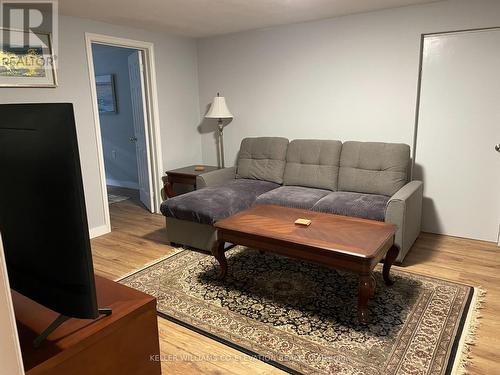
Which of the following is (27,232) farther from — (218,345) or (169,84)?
(169,84)

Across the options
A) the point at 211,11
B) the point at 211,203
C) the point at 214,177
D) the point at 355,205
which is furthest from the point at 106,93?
the point at 355,205

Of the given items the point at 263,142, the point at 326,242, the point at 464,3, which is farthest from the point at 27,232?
the point at 464,3

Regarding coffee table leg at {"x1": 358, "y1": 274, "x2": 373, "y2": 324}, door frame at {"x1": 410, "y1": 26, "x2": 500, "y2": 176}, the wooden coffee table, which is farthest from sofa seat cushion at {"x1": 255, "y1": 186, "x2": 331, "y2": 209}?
coffee table leg at {"x1": 358, "y1": 274, "x2": 373, "y2": 324}

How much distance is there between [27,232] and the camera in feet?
2.98

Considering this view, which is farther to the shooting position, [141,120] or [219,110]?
[141,120]

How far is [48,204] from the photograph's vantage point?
84 centimetres

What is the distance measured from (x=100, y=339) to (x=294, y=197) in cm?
262

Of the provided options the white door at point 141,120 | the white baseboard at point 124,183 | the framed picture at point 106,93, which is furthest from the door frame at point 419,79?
the framed picture at point 106,93

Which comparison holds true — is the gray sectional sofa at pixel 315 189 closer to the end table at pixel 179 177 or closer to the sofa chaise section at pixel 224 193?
the sofa chaise section at pixel 224 193

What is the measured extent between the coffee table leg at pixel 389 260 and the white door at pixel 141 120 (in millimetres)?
3059

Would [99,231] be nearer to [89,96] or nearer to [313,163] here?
[89,96]

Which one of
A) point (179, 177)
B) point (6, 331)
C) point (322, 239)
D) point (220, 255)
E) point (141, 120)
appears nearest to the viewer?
point (6, 331)

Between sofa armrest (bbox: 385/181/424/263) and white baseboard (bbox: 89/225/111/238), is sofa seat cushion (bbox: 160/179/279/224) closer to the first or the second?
white baseboard (bbox: 89/225/111/238)

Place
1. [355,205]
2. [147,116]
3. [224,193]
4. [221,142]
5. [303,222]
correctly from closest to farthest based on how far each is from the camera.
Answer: [303,222], [355,205], [224,193], [147,116], [221,142]
